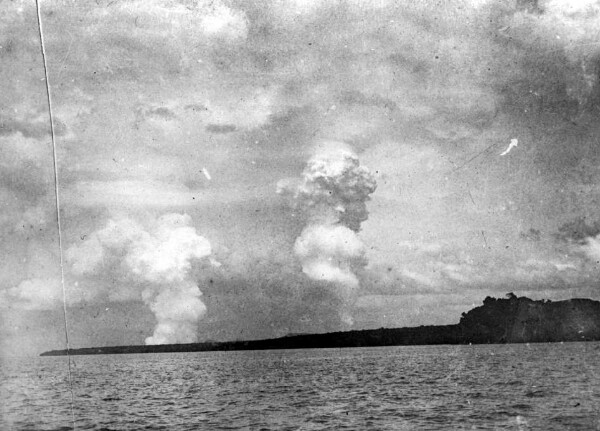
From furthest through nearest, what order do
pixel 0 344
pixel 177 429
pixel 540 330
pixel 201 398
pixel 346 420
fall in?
pixel 540 330
pixel 201 398
pixel 346 420
pixel 177 429
pixel 0 344

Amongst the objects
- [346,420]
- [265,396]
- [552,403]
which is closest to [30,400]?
[265,396]

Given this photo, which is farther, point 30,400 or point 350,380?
point 350,380

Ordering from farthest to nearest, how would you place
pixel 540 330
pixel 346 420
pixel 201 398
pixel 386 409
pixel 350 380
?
pixel 540 330 < pixel 350 380 < pixel 201 398 < pixel 386 409 < pixel 346 420

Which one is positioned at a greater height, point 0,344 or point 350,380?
point 0,344

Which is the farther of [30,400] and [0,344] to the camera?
[30,400]

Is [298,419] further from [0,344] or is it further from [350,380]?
[350,380]

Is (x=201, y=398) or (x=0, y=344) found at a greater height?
(x=0, y=344)

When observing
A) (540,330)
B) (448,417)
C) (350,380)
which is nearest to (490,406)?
(448,417)

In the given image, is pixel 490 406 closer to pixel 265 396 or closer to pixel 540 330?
pixel 265 396

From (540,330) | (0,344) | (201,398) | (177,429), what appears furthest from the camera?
(540,330)

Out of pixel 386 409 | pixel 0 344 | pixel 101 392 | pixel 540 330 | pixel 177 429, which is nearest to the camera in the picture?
pixel 0 344
